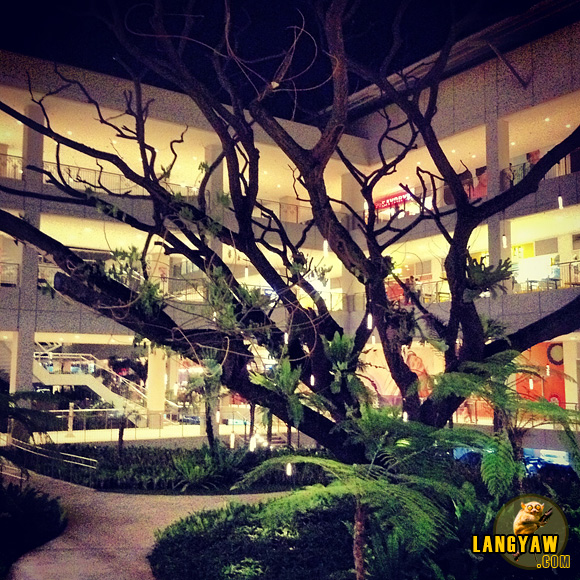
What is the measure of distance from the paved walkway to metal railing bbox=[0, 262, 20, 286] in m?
6.95

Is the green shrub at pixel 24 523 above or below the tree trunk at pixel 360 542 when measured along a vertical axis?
below

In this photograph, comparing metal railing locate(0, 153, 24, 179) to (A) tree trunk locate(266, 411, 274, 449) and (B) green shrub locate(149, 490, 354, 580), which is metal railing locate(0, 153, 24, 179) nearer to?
(A) tree trunk locate(266, 411, 274, 449)

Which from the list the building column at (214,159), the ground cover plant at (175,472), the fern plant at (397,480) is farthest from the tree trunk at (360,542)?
the building column at (214,159)

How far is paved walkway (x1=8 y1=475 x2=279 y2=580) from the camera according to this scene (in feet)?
21.7

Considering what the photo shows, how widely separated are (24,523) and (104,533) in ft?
3.32

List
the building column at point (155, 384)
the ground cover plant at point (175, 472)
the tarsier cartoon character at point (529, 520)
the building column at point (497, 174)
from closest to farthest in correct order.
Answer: the tarsier cartoon character at point (529, 520) → the ground cover plant at point (175, 472) → the building column at point (497, 174) → the building column at point (155, 384)

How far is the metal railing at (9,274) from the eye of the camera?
1740 centimetres

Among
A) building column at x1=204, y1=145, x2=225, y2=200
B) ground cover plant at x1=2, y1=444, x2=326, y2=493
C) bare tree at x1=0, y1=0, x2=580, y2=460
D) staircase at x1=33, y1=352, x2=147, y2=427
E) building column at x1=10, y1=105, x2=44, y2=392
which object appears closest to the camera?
bare tree at x1=0, y1=0, x2=580, y2=460

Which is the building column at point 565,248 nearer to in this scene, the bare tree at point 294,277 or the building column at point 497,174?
the building column at point 497,174

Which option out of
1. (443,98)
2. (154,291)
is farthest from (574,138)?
(443,98)

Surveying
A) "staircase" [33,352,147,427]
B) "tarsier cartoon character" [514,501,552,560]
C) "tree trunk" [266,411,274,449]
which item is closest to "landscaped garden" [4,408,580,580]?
"tarsier cartoon character" [514,501,552,560]

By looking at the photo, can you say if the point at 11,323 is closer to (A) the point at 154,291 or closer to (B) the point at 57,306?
(B) the point at 57,306

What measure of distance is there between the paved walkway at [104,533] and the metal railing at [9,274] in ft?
22.8

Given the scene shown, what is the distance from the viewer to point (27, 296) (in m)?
17.0
